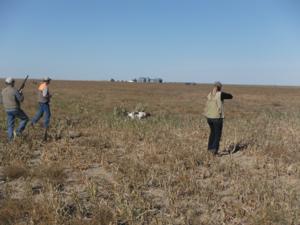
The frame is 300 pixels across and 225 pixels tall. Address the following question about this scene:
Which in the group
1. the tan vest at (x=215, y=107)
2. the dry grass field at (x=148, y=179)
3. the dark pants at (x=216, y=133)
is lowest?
the dry grass field at (x=148, y=179)

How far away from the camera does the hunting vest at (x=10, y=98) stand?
10.5m

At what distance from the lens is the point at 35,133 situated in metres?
12.2

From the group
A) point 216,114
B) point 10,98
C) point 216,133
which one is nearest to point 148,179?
point 216,133

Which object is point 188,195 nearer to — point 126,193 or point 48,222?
point 126,193

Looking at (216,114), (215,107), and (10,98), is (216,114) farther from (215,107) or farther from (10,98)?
(10,98)

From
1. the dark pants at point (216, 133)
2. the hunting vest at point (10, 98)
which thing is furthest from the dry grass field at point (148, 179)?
the hunting vest at point (10, 98)

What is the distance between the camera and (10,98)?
34.4 ft

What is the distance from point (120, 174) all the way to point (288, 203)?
9.83 ft

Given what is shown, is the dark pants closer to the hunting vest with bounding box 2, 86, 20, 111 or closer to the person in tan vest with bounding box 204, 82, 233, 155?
the person in tan vest with bounding box 204, 82, 233, 155

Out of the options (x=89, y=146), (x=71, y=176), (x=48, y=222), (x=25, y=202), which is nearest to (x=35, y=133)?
(x=89, y=146)

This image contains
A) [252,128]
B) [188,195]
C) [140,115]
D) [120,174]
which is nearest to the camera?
[188,195]

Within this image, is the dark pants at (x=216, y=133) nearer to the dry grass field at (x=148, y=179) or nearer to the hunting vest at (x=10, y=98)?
the dry grass field at (x=148, y=179)

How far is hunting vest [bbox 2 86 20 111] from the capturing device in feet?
34.4

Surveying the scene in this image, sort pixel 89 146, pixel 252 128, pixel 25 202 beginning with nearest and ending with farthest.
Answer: pixel 25 202 < pixel 89 146 < pixel 252 128
